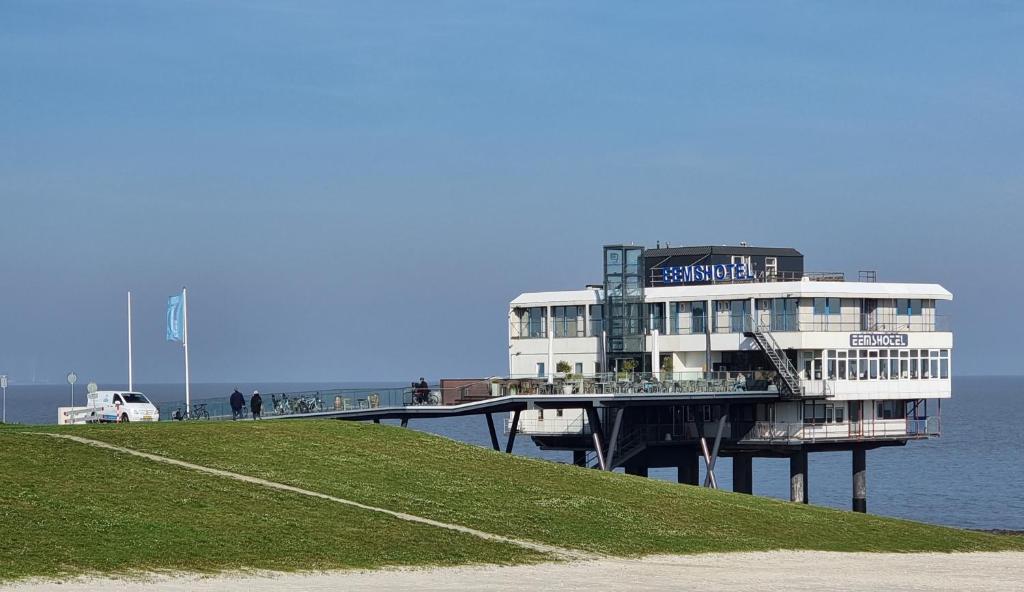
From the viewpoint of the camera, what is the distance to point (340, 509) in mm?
43156

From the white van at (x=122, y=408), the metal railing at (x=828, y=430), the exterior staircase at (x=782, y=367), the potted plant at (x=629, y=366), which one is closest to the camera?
the white van at (x=122, y=408)

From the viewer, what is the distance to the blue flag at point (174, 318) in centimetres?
7509

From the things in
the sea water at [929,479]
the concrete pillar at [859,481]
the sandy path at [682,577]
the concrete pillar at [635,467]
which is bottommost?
the sea water at [929,479]

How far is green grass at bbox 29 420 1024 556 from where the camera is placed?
4525 cm

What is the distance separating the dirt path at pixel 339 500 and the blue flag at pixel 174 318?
25.6m

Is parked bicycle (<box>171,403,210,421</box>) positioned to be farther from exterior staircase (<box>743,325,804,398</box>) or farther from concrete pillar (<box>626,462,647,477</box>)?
exterior staircase (<box>743,325,804,398</box>)

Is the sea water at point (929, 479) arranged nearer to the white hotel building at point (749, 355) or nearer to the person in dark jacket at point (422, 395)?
the person in dark jacket at point (422, 395)

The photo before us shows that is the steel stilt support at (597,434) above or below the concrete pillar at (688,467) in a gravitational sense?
above

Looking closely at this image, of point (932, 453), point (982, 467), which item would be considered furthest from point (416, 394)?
point (932, 453)

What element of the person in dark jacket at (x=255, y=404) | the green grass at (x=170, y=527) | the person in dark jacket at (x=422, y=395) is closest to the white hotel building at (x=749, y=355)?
the person in dark jacket at (x=422, y=395)

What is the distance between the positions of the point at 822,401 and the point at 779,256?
11845 millimetres

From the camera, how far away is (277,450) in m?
50.8

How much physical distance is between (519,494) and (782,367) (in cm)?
3073

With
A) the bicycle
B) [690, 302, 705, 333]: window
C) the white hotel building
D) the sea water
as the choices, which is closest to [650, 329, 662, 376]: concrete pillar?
the white hotel building
